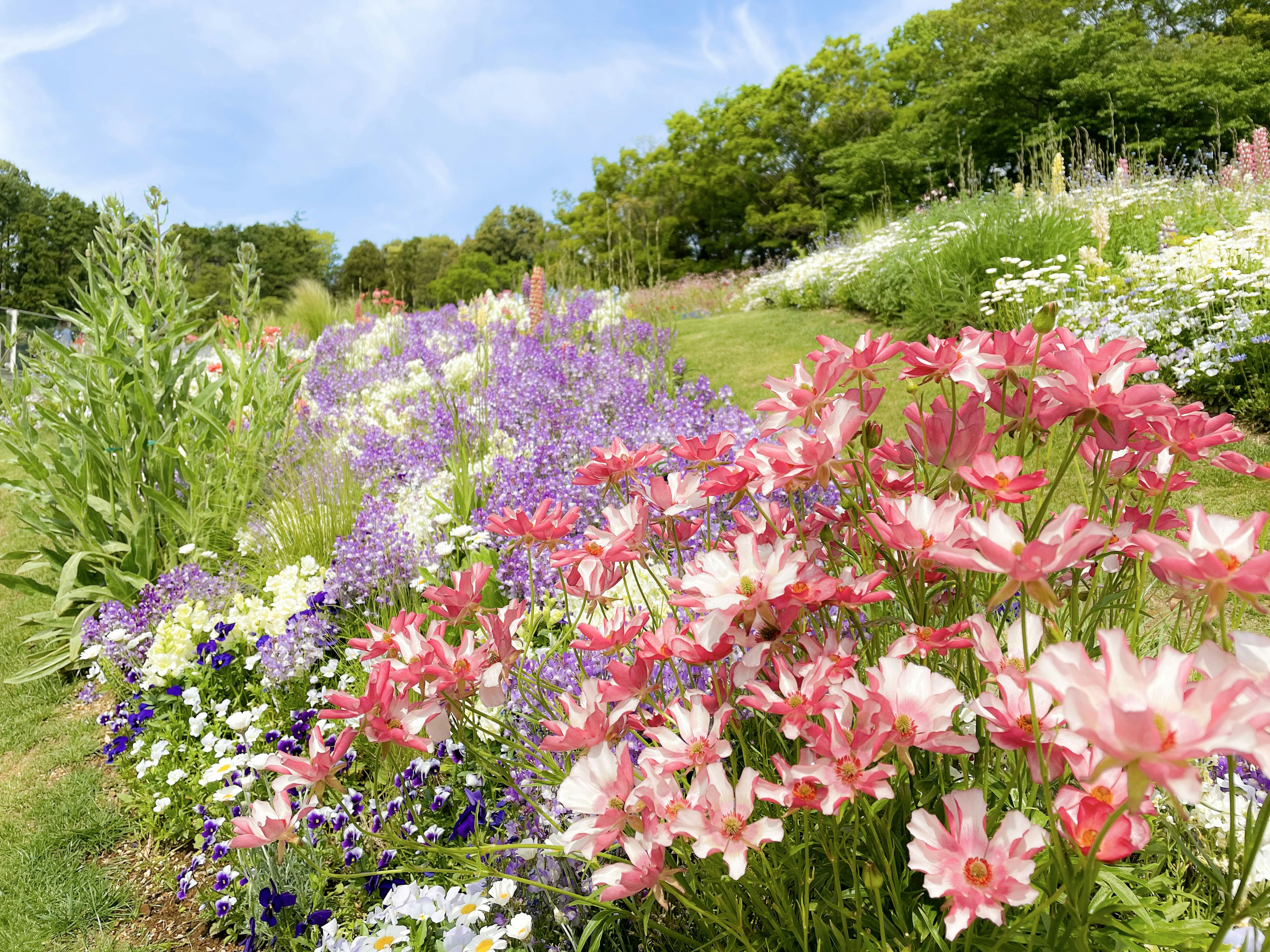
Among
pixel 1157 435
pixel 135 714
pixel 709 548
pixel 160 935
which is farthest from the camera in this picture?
pixel 135 714

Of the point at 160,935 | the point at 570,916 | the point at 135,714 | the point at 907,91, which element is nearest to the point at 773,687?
the point at 570,916

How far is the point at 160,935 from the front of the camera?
2.25 metres

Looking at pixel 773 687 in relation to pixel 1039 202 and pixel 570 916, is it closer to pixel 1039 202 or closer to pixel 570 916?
pixel 570 916

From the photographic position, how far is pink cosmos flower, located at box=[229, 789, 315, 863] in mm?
1248

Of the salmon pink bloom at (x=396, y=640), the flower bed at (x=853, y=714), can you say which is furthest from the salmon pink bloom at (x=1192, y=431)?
the salmon pink bloom at (x=396, y=640)

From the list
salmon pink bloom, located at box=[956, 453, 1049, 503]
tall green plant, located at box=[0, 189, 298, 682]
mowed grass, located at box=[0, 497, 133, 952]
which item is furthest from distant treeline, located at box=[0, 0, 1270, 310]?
salmon pink bloom, located at box=[956, 453, 1049, 503]

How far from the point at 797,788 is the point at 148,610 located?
361 centimetres

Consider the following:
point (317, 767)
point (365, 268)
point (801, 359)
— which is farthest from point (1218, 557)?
point (365, 268)

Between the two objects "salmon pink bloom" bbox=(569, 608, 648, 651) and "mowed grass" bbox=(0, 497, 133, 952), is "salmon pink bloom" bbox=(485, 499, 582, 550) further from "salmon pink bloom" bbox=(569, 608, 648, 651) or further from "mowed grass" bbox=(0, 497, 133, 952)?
"mowed grass" bbox=(0, 497, 133, 952)

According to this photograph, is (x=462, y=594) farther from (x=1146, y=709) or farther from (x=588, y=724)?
(x=1146, y=709)

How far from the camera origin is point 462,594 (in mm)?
1321

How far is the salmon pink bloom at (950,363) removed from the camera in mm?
1146

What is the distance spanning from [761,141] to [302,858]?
1184 inches

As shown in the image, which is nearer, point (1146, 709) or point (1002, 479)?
point (1146, 709)
